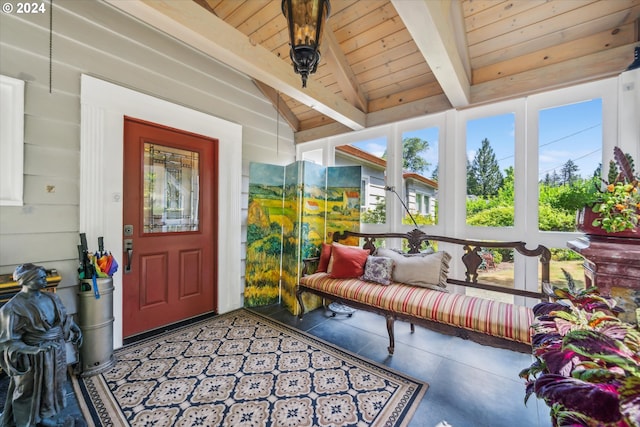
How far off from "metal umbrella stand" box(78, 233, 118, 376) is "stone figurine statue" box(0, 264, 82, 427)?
49 cm

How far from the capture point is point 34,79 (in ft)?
6.25

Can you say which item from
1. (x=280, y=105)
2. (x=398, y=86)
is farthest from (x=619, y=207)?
(x=280, y=105)

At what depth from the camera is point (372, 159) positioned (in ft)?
11.4

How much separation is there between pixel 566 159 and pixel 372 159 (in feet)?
6.29

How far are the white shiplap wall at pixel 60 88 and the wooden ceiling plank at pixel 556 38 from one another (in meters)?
3.13

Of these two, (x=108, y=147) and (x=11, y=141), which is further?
(x=108, y=147)

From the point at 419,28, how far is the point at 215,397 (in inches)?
108

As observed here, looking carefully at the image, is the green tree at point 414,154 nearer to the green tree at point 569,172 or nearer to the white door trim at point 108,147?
the green tree at point 569,172

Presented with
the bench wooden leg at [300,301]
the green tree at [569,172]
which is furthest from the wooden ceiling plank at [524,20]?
the bench wooden leg at [300,301]

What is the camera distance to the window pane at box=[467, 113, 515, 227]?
8.16 ft

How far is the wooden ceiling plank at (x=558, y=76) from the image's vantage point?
194cm

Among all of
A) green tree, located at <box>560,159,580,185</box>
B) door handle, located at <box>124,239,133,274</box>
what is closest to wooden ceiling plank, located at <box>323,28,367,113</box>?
green tree, located at <box>560,159,580,185</box>

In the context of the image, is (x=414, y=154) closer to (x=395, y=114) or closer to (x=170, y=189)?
(x=395, y=114)

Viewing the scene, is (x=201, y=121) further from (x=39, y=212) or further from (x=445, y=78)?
(x=445, y=78)
